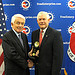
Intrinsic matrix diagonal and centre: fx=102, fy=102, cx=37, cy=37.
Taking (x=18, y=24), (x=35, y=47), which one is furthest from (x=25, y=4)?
(x=35, y=47)

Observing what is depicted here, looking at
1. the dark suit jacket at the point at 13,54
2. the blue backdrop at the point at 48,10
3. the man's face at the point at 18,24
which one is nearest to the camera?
the dark suit jacket at the point at 13,54

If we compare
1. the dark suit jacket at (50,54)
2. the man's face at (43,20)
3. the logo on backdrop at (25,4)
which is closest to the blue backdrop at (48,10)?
the logo on backdrop at (25,4)

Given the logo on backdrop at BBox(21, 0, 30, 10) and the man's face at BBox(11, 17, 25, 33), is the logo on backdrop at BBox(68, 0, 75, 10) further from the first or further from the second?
the man's face at BBox(11, 17, 25, 33)

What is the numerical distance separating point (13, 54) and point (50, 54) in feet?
2.02

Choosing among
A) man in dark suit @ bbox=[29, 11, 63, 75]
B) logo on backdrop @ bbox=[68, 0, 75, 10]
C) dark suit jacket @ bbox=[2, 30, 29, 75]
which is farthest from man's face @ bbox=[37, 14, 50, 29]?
logo on backdrop @ bbox=[68, 0, 75, 10]

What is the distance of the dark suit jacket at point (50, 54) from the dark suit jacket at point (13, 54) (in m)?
0.31

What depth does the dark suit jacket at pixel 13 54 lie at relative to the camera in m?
1.62

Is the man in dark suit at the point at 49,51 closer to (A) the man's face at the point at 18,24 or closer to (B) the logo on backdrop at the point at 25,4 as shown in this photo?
(A) the man's face at the point at 18,24

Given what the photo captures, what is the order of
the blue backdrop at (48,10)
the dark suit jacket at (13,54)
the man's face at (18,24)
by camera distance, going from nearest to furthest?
the dark suit jacket at (13,54)
the man's face at (18,24)
the blue backdrop at (48,10)

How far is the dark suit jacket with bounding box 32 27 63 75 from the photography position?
5.49 ft

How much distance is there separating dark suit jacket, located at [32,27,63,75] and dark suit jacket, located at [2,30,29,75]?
314 mm

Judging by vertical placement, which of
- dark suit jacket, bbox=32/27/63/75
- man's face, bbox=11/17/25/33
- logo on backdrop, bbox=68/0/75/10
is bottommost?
dark suit jacket, bbox=32/27/63/75

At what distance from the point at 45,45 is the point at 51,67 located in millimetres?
408

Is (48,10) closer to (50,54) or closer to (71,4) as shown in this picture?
(71,4)
